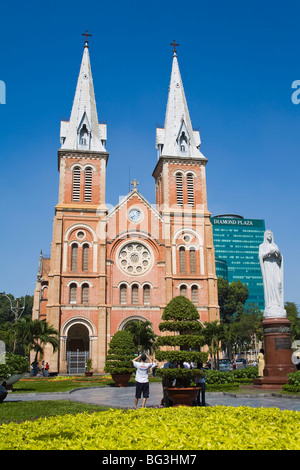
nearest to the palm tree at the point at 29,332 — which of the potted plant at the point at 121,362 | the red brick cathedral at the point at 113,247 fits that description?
the red brick cathedral at the point at 113,247

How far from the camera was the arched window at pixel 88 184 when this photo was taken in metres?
44.4

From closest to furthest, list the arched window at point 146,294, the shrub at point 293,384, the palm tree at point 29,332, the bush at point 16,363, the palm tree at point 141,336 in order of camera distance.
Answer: the shrub at point 293,384 < the bush at point 16,363 < the palm tree at point 29,332 < the palm tree at point 141,336 < the arched window at point 146,294

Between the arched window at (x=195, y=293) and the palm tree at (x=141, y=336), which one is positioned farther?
the arched window at (x=195, y=293)

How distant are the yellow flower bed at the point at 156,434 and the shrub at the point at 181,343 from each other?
4.77 m

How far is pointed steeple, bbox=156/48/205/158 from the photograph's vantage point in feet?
157

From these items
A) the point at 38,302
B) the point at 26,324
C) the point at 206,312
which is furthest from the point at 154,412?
the point at 38,302

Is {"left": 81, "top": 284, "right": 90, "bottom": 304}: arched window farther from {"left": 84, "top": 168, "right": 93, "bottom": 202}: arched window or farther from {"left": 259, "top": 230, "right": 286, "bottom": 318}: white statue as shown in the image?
{"left": 259, "top": 230, "right": 286, "bottom": 318}: white statue

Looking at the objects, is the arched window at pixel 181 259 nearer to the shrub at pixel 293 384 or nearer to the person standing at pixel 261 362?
the person standing at pixel 261 362

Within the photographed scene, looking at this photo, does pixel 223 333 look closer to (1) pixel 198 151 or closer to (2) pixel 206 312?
(2) pixel 206 312

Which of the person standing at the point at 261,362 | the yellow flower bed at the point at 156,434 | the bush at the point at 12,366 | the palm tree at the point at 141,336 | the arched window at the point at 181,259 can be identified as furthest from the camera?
the arched window at the point at 181,259

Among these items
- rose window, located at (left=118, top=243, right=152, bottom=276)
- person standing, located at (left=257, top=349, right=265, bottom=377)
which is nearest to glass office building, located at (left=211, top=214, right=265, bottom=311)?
rose window, located at (left=118, top=243, right=152, bottom=276)

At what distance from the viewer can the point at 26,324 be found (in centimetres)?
3291
